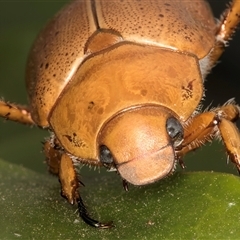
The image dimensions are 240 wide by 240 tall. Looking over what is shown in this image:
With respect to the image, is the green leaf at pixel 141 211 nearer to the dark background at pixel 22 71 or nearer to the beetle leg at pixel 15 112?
the beetle leg at pixel 15 112

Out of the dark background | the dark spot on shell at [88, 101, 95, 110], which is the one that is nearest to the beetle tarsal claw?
the dark spot on shell at [88, 101, 95, 110]

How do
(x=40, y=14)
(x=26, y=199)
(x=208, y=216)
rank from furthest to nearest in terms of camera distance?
1. (x=40, y=14)
2. (x=26, y=199)
3. (x=208, y=216)

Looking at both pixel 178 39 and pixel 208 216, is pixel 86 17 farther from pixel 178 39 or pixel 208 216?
pixel 208 216

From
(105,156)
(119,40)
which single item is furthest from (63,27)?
(105,156)

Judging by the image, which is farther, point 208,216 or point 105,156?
point 105,156

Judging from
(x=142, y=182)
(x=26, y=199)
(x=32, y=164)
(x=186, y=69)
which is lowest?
(x=32, y=164)
